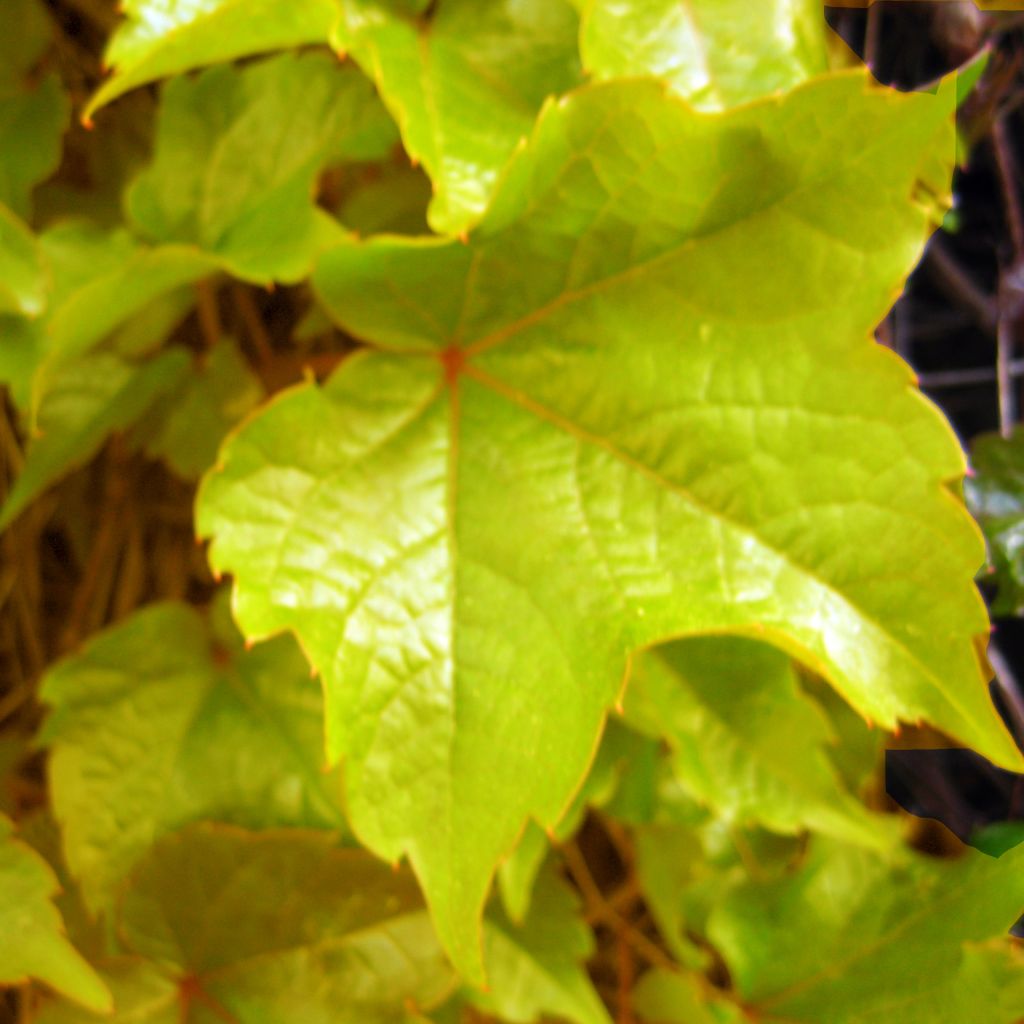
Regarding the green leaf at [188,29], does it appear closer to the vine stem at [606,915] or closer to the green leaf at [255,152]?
the green leaf at [255,152]

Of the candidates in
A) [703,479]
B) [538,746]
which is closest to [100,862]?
[538,746]

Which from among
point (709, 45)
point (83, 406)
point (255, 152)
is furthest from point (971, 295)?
point (83, 406)

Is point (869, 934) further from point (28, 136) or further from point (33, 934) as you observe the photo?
point (28, 136)

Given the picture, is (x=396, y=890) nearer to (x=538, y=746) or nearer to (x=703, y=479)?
(x=538, y=746)

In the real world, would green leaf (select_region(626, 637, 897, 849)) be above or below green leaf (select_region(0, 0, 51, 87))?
below

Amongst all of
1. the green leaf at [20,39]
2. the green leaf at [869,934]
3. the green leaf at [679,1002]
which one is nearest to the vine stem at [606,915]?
the green leaf at [679,1002]

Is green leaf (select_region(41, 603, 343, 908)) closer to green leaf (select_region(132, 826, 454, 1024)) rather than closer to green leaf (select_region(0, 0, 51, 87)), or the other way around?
Result: green leaf (select_region(132, 826, 454, 1024))

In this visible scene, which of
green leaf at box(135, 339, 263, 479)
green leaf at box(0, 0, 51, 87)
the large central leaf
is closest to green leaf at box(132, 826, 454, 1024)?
the large central leaf
